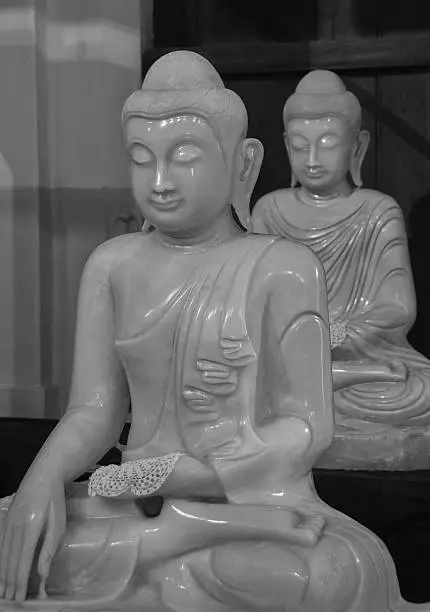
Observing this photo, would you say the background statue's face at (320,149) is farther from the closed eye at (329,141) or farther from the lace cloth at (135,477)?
the lace cloth at (135,477)

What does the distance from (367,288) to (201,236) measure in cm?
215

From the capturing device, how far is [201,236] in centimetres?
238

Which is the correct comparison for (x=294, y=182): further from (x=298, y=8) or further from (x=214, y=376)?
(x=214, y=376)

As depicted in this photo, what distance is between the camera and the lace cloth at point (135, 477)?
2.20m

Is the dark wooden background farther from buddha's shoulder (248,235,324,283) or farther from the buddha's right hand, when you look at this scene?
the buddha's right hand

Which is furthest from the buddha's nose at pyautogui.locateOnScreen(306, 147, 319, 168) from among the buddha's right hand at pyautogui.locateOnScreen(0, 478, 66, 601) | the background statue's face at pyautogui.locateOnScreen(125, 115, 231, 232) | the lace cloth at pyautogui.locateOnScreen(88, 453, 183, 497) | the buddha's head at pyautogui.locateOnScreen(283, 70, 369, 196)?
the buddha's right hand at pyautogui.locateOnScreen(0, 478, 66, 601)

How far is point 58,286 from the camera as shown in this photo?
5316mm

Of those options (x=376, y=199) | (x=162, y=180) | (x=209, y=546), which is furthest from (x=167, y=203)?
(x=376, y=199)

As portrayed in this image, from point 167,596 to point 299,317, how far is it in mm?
551

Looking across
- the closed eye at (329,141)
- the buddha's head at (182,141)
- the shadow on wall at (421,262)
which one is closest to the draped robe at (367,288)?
the closed eye at (329,141)

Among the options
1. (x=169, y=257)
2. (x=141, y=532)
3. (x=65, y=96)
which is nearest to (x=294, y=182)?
(x=65, y=96)

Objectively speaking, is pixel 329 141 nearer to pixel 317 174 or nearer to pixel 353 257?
pixel 317 174

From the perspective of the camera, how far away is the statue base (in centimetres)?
392

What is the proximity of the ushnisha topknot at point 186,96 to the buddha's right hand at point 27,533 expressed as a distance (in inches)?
27.7
